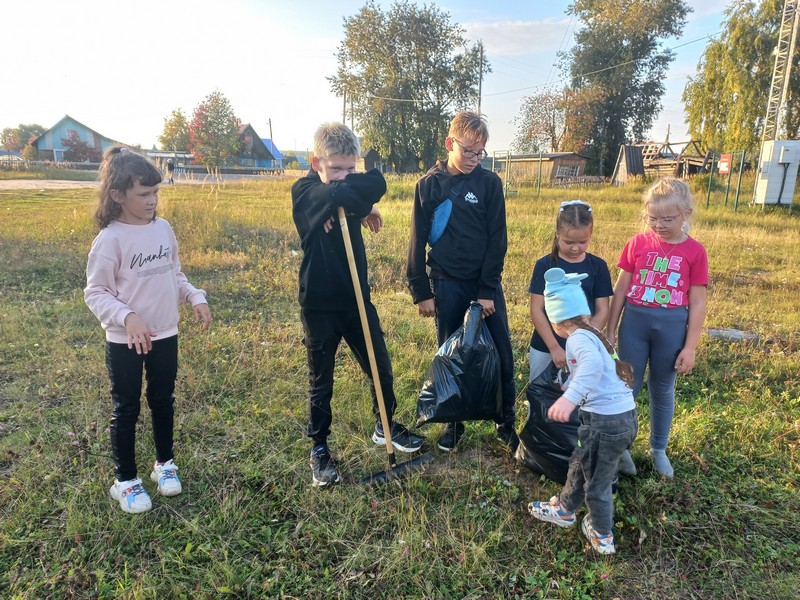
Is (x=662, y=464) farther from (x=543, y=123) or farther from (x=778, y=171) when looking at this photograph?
(x=543, y=123)

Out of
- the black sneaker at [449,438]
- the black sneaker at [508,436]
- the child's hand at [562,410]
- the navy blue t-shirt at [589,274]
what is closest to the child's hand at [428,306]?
the navy blue t-shirt at [589,274]

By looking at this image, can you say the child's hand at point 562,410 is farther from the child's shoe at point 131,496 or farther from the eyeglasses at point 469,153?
the child's shoe at point 131,496

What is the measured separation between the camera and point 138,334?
2.09 meters

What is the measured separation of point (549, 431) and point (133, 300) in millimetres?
2047

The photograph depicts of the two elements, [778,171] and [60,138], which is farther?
[60,138]

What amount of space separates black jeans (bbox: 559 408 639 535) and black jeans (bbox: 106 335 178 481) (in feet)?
6.41

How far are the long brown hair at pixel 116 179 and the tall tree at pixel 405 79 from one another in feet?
107

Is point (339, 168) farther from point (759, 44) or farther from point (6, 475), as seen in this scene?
point (759, 44)

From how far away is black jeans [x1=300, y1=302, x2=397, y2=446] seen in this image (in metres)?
2.49

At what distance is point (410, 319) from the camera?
4766mm

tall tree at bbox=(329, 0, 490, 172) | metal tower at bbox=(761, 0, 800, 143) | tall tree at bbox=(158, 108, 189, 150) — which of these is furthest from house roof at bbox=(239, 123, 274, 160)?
metal tower at bbox=(761, 0, 800, 143)

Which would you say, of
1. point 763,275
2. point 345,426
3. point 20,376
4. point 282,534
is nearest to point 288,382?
point 345,426

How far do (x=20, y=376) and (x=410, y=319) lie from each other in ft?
10.4

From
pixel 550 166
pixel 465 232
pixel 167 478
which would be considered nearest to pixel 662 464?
pixel 465 232
